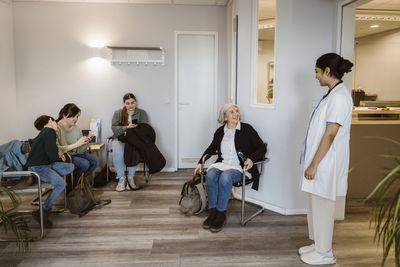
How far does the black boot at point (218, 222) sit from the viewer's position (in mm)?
3126

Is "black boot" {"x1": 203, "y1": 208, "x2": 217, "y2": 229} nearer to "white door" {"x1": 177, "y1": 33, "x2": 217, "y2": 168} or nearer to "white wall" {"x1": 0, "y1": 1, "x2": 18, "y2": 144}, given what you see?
"white door" {"x1": 177, "y1": 33, "x2": 217, "y2": 168}

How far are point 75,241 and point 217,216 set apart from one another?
1267mm

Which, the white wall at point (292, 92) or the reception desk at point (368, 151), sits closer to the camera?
the white wall at point (292, 92)

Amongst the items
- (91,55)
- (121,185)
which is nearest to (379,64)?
(91,55)

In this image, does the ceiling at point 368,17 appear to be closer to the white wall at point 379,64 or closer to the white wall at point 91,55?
the white wall at point 379,64

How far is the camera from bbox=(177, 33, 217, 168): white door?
5340 mm

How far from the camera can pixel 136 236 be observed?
303 centimetres

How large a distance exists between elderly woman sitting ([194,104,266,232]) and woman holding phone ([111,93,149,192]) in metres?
1.48

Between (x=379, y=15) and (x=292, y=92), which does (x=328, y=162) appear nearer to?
(x=292, y=92)

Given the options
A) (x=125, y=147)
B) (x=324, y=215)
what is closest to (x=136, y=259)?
(x=324, y=215)

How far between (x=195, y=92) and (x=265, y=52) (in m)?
1.92

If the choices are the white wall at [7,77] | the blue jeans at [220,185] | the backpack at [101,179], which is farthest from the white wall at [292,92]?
the white wall at [7,77]

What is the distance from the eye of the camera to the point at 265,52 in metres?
3.71

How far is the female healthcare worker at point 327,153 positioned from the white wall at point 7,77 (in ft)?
13.9
